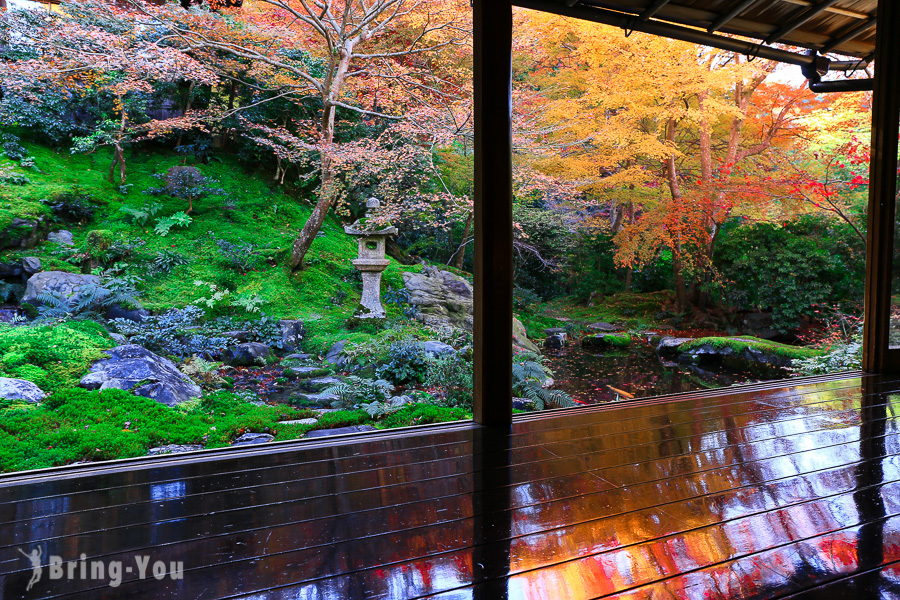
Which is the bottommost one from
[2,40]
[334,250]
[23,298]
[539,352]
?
[539,352]

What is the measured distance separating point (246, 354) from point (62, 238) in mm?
1921

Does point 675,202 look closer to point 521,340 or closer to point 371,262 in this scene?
point 521,340

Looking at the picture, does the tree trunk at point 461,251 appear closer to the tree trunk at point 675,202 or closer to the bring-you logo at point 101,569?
the tree trunk at point 675,202

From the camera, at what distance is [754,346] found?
6.58 metres

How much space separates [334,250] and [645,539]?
16.2ft

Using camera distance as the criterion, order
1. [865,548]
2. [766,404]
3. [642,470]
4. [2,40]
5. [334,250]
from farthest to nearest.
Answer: [334,250] < [2,40] < [766,404] < [642,470] < [865,548]

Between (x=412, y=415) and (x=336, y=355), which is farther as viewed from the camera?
(x=336, y=355)

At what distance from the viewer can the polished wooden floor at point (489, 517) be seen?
3.79ft

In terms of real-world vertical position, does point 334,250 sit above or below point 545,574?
above

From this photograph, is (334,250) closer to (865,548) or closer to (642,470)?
(642,470)

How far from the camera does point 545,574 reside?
1.18 m

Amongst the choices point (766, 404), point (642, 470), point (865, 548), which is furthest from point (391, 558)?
point (766, 404)

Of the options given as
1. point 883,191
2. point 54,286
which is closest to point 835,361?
point 883,191

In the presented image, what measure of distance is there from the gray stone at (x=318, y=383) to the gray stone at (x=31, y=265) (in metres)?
2.36
